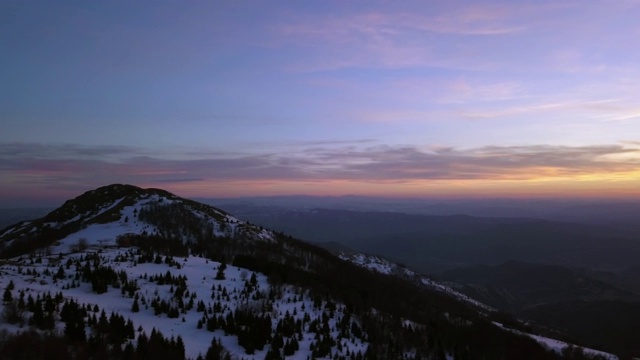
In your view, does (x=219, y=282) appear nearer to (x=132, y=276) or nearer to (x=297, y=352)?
(x=132, y=276)

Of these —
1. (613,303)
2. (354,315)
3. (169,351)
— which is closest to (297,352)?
(169,351)

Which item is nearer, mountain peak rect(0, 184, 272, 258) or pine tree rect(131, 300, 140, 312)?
pine tree rect(131, 300, 140, 312)

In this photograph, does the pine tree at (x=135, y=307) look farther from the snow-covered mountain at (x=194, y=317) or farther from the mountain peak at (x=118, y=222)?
the mountain peak at (x=118, y=222)

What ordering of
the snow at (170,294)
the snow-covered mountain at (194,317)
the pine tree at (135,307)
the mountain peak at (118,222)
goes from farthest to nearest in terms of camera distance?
1. the mountain peak at (118,222)
2. the pine tree at (135,307)
3. the snow at (170,294)
4. the snow-covered mountain at (194,317)

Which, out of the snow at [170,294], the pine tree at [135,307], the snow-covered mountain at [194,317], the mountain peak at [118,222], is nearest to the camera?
the snow-covered mountain at [194,317]

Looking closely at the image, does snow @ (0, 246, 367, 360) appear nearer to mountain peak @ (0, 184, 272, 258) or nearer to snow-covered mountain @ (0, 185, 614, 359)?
snow-covered mountain @ (0, 185, 614, 359)

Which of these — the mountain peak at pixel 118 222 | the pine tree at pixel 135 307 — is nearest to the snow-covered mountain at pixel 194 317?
the pine tree at pixel 135 307

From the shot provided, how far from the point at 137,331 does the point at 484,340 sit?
114 feet

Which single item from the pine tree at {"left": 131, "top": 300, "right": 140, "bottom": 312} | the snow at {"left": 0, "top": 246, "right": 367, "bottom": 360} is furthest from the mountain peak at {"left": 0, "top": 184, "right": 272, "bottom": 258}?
the pine tree at {"left": 131, "top": 300, "right": 140, "bottom": 312}

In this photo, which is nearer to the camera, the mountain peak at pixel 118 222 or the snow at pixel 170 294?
the snow at pixel 170 294

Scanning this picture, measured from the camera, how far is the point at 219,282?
39250 mm

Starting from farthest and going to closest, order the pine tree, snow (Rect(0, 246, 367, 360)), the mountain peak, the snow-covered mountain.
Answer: the mountain peak < the pine tree < snow (Rect(0, 246, 367, 360)) < the snow-covered mountain

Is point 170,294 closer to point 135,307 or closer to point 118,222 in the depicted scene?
point 135,307

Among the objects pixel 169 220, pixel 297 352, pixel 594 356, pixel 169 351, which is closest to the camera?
pixel 169 351
